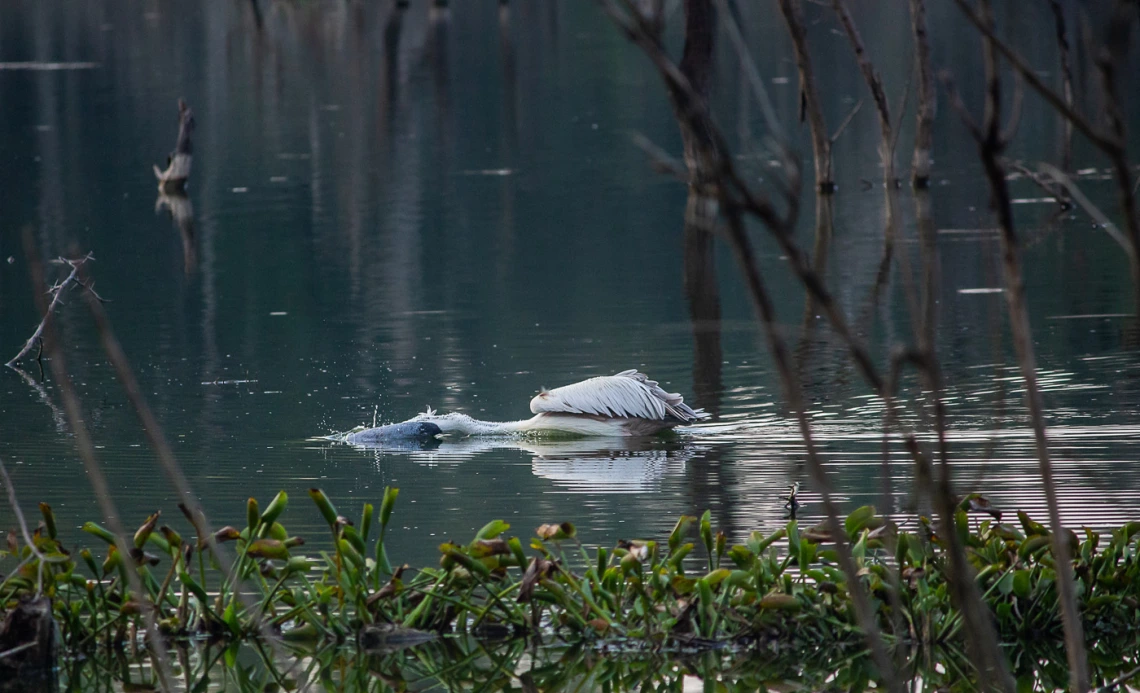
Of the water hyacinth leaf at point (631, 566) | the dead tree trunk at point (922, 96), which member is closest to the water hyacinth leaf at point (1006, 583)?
the water hyacinth leaf at point (631, 566)

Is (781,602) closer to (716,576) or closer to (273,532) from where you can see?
(716,576)

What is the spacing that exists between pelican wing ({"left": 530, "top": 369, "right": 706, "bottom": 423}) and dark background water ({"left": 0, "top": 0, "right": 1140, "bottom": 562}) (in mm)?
227

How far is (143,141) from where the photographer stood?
106ft

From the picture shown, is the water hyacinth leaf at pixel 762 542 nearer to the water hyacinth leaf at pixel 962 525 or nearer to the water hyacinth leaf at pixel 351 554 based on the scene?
the water hyacinth leaf at pixel 962 525

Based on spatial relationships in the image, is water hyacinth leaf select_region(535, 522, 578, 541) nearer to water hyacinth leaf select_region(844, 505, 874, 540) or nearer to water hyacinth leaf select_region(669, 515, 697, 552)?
water hyacinth leaf select_region(669, 515, 697, 552)

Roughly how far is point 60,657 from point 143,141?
27.5 m

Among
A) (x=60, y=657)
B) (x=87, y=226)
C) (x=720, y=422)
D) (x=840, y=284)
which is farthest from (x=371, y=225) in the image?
(x=60, y=657)

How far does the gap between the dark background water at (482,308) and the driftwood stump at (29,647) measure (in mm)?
1936

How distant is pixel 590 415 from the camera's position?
10.2 meters

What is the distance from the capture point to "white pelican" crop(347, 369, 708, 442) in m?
10.1

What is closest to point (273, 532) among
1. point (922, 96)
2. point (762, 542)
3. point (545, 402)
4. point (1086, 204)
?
point (762, 542)

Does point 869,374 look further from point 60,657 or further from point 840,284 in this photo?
point 840,284

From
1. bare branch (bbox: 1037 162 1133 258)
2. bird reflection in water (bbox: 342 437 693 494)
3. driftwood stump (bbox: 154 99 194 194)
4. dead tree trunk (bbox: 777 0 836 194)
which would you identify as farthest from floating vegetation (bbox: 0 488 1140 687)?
driftwood stump (bbox: 154 99 194 194)

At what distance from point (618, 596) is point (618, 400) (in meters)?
4.19
